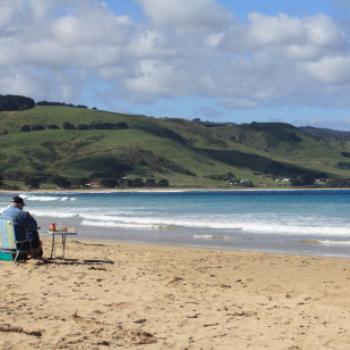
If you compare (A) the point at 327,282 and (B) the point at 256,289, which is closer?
(B) the point at 256,289

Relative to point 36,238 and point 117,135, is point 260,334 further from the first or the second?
point 117,135

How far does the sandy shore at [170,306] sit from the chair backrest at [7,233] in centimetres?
48

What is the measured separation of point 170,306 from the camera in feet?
31.7

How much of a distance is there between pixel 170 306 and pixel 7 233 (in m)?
5.22

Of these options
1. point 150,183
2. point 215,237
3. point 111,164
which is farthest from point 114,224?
point 111,164

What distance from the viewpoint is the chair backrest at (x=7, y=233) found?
1363 centimetres

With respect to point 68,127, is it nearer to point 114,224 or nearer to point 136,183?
point 136,183

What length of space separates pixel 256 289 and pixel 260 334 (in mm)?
4301

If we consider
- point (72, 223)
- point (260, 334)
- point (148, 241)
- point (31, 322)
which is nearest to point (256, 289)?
point (260, 334)

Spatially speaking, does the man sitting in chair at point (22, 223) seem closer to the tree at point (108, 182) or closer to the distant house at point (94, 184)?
the distant house at point (94, 184)

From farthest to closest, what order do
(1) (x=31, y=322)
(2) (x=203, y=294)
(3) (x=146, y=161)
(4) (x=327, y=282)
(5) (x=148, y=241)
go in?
(3) (x=146, y=161)
(5) (x=148, y=241)
(4) (x=327, y=282)
(2) (x=203, y=294)
(1) (x=31, y=322)

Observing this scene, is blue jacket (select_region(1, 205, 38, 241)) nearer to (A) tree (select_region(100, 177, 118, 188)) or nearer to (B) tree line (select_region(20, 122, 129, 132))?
(A) tree (select_region(100, 177, 118, 188))

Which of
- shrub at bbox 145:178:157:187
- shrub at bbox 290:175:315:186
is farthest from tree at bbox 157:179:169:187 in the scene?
shrub at bbox 290:175:315:186

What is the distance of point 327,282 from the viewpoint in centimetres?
1329
